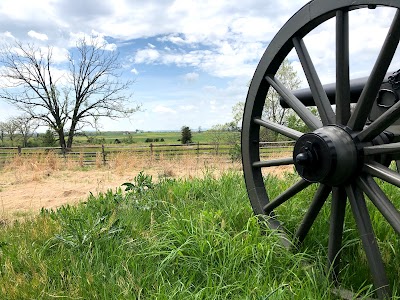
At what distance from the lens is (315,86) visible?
2.39 meters

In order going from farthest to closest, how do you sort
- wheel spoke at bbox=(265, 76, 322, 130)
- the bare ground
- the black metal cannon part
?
the bare ground → wheel spoke at bbox=(265, 76, 322, 130) → the black metal cannon part

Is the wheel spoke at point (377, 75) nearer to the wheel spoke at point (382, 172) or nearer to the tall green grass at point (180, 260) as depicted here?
the wheel spoke at point (382, 172)

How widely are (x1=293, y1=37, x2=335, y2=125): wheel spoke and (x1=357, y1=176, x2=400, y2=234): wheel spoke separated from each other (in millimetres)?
409

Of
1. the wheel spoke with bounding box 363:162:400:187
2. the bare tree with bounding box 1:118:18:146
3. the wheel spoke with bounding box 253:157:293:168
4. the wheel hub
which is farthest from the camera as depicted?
the bare tree with bounding box 1:118:18:146

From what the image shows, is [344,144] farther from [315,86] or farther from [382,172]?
[315,86]

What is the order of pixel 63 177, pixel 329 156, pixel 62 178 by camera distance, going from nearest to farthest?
pixel 329 156, pixel 62 178, pixel 63 177

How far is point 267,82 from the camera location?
109 inches

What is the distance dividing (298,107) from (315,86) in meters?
0.24

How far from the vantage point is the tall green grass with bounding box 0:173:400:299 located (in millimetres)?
2146

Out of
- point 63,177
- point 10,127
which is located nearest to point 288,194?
point 63,177

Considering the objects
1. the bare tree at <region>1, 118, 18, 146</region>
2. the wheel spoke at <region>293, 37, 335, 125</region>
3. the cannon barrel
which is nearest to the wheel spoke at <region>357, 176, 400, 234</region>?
the wheel spoke at <region>293, 37, 335, 125</region>

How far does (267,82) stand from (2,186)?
9164mm

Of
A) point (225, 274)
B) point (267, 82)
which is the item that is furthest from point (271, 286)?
point (267, 82)

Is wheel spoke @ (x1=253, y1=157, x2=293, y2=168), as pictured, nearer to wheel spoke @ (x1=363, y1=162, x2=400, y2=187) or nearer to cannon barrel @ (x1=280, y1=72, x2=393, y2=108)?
cannon barrel @ (x1=280, y1=72, x2=393, y2=108)
